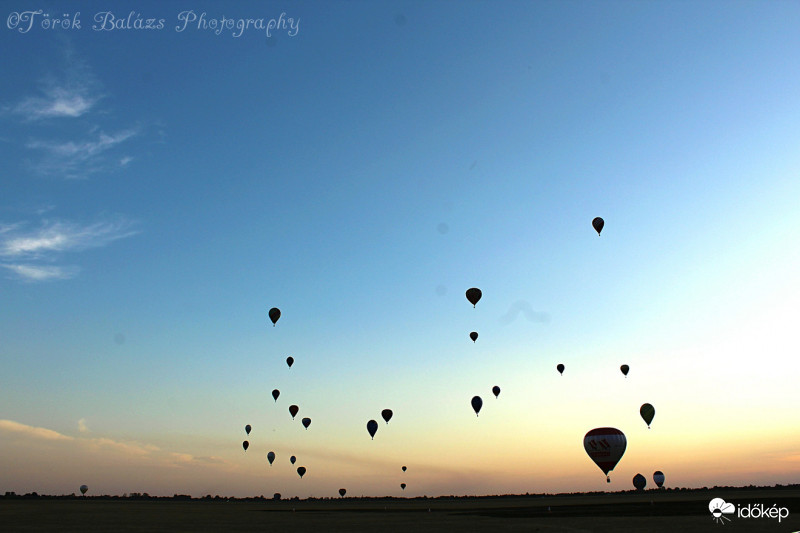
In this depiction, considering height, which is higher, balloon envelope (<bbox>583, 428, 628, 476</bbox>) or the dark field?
balloon envelope (<bbox>583, 428, 628, 476</bbox>)

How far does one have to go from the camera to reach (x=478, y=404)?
276ft

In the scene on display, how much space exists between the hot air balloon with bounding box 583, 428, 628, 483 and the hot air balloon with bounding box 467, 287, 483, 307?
18.5 m

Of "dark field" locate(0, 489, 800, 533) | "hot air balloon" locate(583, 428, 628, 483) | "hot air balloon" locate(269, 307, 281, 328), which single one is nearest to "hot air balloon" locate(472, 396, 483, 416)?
"dark field" locate(0, 489, 800, 533)

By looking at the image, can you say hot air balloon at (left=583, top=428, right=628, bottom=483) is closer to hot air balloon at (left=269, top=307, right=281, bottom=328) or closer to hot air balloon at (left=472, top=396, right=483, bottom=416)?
hot air balloon at (left=472, top=396, right=483, bottom=416)

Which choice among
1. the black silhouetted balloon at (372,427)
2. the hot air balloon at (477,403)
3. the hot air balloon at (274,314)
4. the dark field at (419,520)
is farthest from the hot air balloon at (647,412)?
the hot air balloon at (274,314)

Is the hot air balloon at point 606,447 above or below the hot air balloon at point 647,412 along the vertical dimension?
below

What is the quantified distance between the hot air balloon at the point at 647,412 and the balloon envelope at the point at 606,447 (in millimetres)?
12902

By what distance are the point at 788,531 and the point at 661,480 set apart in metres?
77.5

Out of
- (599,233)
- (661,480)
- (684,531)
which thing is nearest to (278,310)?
(599,233)

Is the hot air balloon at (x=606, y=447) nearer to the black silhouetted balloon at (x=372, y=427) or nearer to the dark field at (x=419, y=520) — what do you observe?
the dark field at (x=419, y=520)

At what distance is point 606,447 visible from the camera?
64375 millimetres

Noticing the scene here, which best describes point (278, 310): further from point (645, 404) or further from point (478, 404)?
point (645, 404)

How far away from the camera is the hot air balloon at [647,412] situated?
76625 millimetres

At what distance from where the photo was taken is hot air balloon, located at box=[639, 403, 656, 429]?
251 ft
